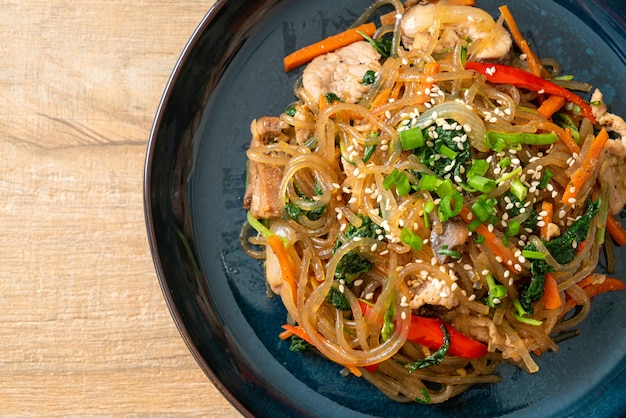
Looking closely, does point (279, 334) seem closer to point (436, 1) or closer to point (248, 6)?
point (248, 6)

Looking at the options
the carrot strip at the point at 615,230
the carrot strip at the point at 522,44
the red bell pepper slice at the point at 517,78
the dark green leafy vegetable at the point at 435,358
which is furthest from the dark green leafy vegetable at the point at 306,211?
the carrot strip at the point at 615,230

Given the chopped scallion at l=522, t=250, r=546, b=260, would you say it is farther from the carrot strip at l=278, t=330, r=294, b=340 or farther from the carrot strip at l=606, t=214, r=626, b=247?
the carrot strip at l=278, t=330, r=294, b=340

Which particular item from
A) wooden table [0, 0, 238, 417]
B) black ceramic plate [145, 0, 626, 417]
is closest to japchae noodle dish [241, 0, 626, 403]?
black ceramic plate [145, 0, 626, 417]

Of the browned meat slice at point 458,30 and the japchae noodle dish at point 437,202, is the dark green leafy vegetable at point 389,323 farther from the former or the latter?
the browned meat slice at point 458,30

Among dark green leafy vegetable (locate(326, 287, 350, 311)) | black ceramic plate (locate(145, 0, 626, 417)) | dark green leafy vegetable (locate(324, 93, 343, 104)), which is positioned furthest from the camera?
black ceramic plate (locate(145, 0, 626, 417))

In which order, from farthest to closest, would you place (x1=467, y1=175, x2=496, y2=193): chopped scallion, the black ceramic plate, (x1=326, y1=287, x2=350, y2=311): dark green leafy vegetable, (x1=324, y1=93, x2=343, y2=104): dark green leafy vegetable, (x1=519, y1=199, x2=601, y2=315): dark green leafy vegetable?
the black ceramic plate
(x1=324, y1=93, x2=343, y2=104): dark green leafy vegetable
(x1=326, y1=287, x2=350, y2=311): dark green leafy vegetable
(x1=519, y1=199, x2=601, y2=315): dark green leafy vegetable
(x1=467, y1=175, x2=496, y2=193): chopped scallion

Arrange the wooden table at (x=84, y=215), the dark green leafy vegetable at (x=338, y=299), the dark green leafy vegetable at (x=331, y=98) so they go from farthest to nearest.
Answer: the wooden table at (x=84, y=215)
the dark green leafy vegetable at (x=331, y=98)
the dark green leafy vegetable at (x=338, y=299)
